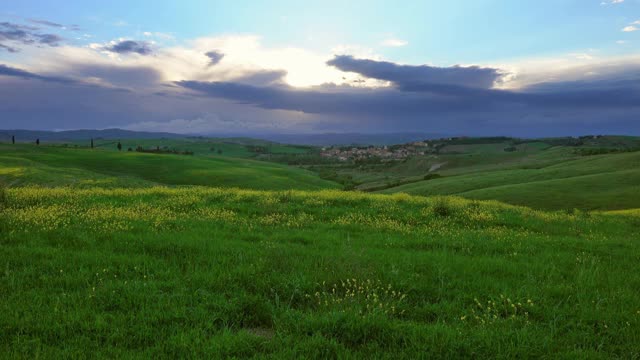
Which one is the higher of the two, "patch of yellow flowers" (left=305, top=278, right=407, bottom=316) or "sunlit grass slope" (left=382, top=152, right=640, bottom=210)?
"patch of yellow flowers" (left=305, top=278, right=407, bottom=316)

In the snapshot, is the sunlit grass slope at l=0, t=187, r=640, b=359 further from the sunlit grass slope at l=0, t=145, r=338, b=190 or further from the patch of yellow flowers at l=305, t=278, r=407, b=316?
the sunlit grass slope at l=0, t=145, r=338, b=190

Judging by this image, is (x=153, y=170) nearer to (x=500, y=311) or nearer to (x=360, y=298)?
(x=360, y=298)

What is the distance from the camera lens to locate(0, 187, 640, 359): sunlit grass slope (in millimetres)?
6105

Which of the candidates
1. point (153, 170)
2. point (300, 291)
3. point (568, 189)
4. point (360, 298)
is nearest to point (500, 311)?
point (360, 298)

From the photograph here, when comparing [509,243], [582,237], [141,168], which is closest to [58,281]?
[509,243]

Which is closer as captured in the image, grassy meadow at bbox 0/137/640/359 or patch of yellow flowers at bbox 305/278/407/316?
grassy meadow at bbox 0/137/640/359

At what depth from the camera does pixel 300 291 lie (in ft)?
26.0

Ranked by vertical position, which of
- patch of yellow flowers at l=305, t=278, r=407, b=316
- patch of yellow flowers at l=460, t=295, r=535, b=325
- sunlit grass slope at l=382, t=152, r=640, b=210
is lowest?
sunlit grass slope at l=382, t=152, r=640, b=210

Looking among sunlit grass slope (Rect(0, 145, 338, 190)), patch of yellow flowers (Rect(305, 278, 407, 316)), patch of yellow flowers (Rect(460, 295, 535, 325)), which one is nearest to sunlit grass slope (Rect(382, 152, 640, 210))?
sunlit grass slope (Rect(0, 145, 338, 190))

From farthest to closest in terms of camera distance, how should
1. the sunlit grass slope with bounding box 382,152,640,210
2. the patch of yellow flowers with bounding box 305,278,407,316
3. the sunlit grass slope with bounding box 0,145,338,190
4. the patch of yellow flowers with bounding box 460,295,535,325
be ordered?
1. the sunlit grass slope with bounding box 0,145,338,190
2. the sunlit grass slope with bounding box 382,152,640,210
3. the patch of yellow flowers with bounding box 305,278,407,316
4. the patch of yellow flowers with bounding box 460,295,535,325

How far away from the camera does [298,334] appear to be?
21.0 ft

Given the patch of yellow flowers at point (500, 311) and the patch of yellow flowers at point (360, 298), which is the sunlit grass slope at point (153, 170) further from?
the patch of yellow flowers at point (500, 311)

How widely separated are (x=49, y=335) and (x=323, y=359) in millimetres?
3971

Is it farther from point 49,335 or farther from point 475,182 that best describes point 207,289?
point 475,182
